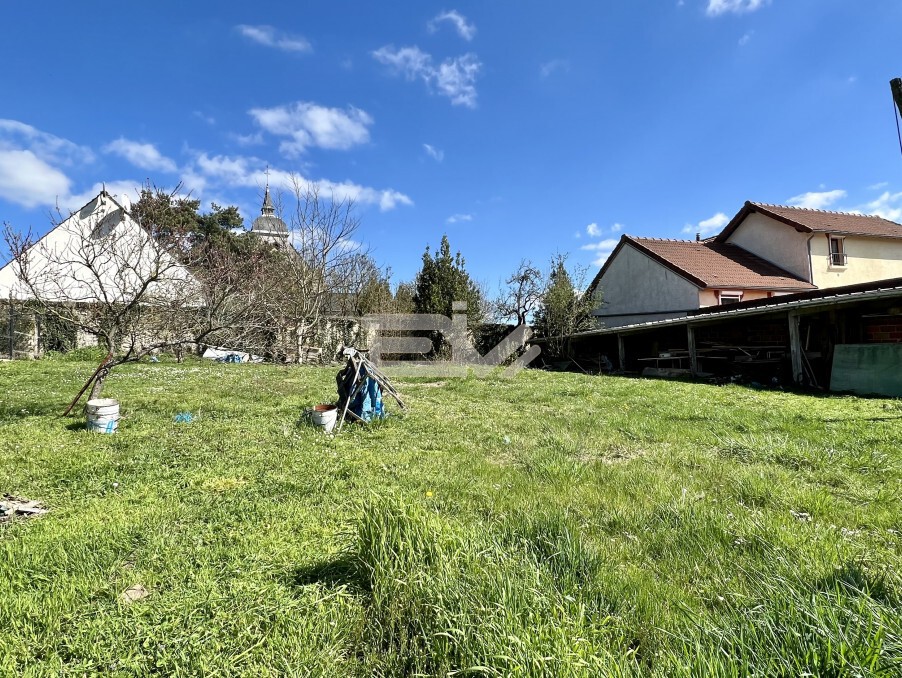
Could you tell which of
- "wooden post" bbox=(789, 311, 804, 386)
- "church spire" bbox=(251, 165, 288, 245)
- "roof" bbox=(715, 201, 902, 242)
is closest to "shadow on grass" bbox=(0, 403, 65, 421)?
"church spire" bbox=(251, 165, 288, 245)

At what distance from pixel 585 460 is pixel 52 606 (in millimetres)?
4229

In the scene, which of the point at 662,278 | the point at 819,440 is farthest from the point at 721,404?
the point at 662,278

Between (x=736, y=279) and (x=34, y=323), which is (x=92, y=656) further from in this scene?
(x=736, y=279)

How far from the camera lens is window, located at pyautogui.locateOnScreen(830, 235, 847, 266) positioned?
61.4 feet

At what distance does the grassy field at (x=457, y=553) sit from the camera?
1489 millimetres

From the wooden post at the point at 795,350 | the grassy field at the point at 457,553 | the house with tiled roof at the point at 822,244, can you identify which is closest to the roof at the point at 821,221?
A: the house with tiled roof at the point at 822,244

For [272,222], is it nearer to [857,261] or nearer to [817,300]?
[817,300]

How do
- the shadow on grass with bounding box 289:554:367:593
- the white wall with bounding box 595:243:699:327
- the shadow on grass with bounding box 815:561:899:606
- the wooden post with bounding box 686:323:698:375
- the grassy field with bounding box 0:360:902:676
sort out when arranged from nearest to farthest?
the grassy field with bounding box 0:360:902:676 < the shadow on grass with bounding box 815:561:899:606 < the shadow on grass with bounding box 289:554:367:593 < the wooden post with bounding box 686:323:698:375 < the white wall with bounding box 595:243:699:327

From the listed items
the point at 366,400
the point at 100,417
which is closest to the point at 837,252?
the point at 366,400

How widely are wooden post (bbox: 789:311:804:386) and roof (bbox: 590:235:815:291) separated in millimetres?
6555

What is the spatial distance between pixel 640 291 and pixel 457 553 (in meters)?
20.6

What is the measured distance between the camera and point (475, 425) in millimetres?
6359

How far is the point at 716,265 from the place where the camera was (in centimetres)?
1875

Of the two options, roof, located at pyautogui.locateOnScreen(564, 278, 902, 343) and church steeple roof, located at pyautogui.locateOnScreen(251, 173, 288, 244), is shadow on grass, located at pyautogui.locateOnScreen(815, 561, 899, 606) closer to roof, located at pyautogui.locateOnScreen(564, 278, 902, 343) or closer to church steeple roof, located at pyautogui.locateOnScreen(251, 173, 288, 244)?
roof, located at pyautogui.locateOnScreen(564, 278, 902, 343)
